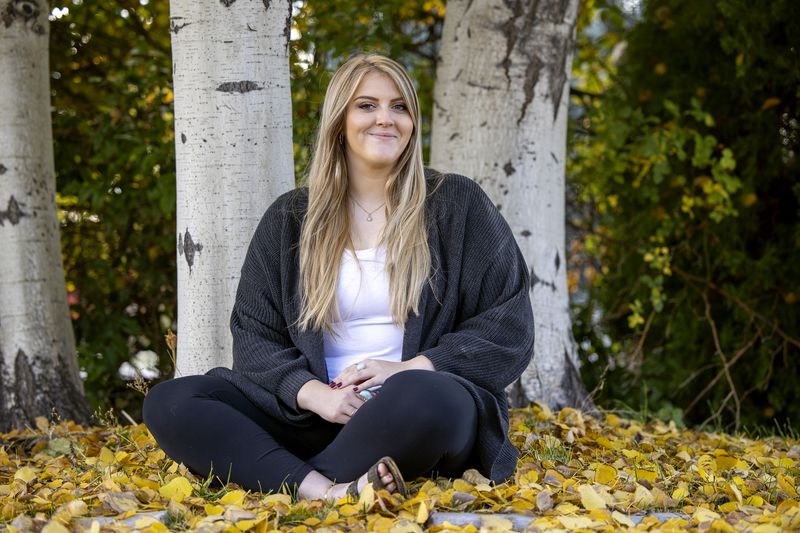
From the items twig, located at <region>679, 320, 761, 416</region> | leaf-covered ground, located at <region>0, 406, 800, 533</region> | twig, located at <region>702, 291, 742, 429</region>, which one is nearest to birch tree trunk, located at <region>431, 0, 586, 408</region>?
leaf-covered ground, located at <region>0, 406, 800, 533</region>

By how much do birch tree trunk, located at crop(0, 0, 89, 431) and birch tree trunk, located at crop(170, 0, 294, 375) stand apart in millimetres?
1023

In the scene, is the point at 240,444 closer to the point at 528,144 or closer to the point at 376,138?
the point at 376,138

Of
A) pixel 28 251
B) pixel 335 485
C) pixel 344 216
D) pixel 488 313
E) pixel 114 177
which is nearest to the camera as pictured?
pixel 335 485

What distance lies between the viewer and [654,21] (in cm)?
591

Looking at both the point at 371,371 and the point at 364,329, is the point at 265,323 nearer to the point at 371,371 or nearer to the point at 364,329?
the point at 364,329

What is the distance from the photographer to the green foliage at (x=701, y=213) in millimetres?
5297

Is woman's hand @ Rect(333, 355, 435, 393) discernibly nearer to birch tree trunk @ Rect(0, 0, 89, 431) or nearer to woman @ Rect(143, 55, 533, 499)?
woman @ Rect(143, 55, 533, 499)

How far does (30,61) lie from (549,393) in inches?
108

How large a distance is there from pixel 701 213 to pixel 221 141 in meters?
3.47

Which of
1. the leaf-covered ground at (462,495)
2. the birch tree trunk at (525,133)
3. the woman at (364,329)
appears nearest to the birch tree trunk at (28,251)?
the leaf-covered ground at (462,495)

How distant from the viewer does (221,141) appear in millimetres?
3314

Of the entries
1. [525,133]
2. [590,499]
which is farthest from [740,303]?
[590,499]

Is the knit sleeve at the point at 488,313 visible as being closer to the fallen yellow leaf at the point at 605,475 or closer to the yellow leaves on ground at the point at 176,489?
the fallen yellow leaf at the point at 605,475

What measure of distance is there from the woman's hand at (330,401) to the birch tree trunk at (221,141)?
0.73 m
